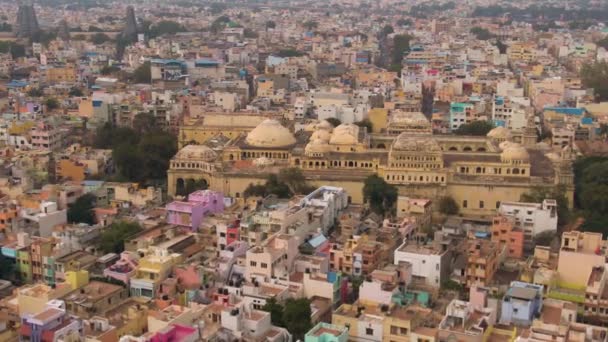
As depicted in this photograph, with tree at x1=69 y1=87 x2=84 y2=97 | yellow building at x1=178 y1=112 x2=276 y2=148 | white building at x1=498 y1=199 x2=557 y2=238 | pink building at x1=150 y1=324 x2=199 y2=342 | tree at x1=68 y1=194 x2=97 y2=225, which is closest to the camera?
pink building at x1=150 y1=324 x2=199 y2=342

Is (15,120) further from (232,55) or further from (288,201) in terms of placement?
(232,55)

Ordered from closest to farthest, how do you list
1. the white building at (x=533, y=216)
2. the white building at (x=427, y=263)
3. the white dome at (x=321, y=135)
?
the white building at (x=427, y=263) < the white building at (x=533, y=216) < the white dome at (x=321, y=135)

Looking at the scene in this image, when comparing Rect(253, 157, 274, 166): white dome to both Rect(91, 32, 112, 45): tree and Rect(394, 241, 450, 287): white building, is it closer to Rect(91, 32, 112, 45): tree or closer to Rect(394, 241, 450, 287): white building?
Rect(394, 241, 450, 287): white building

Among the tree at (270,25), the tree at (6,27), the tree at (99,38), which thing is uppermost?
the tree at (270,25)

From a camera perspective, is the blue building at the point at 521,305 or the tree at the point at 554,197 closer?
the blue building at the point at 521,305

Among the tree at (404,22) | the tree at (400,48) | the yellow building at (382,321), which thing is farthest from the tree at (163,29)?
the yellow building at (382,321)

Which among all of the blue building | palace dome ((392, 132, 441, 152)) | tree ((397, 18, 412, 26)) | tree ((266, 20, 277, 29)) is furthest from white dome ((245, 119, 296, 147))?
tree ((397, 18, 412, 26))

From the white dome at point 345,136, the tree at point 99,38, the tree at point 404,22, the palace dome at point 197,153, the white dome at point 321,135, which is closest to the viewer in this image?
the palace dome at point 197,153

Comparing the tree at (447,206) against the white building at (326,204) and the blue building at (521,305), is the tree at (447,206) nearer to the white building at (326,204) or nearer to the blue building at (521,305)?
the white building at (326,204)
